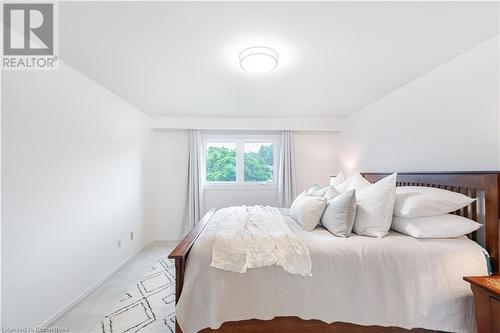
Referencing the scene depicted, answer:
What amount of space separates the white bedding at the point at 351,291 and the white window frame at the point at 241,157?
8.75 ft

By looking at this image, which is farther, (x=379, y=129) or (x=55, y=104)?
(x=379, y=129)

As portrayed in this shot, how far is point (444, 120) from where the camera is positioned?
1.94m

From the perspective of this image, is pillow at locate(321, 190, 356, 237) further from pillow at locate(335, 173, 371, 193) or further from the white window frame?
the white window frame

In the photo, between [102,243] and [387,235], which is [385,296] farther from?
[102,243]

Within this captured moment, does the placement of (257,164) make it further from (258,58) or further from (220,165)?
(258,58)

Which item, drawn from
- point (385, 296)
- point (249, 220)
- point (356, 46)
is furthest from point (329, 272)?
point (356, 46)

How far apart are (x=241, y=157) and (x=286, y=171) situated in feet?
3.05

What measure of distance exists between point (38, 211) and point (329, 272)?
228 centimetres

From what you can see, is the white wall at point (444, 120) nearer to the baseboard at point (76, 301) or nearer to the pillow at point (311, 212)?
the pillow at point (311, 212)

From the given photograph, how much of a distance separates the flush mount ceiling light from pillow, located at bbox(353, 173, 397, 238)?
1432 millimetres

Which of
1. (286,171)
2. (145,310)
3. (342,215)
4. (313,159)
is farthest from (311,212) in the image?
(313,159)

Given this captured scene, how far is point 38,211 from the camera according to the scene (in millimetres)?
1653

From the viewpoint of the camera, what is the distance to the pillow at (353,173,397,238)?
1.62m

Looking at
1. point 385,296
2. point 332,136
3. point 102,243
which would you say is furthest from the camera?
point 332,136
